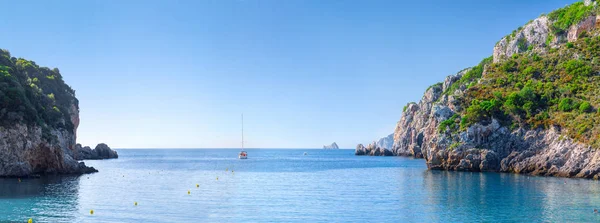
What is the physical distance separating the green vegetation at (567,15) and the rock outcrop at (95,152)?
133 metres

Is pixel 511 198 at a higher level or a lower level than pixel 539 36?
lower

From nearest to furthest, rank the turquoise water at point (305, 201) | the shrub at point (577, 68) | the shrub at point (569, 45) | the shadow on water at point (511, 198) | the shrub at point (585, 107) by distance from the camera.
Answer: the turquoise water at point (305, 201)
the shadow on water at point (511, 198)
the shrub at point (585, 107)
the shrub at point (577, 68)
the shrub at point (569, 45)

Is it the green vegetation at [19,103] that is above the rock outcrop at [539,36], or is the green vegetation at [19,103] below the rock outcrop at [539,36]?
below

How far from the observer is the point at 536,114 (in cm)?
8388

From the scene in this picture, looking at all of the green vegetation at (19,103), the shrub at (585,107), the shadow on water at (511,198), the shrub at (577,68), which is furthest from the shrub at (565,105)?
the green vegetation at (19,103)

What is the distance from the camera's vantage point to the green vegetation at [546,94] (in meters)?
77.5

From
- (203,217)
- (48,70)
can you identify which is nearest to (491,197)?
(203,217)

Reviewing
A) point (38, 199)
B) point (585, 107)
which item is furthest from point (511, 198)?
point (38, 199)

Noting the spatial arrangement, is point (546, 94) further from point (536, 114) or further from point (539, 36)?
point (539, 36)

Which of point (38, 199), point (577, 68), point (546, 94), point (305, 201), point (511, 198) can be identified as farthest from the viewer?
point (577, 68)

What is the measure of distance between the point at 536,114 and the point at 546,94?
5425 millimetres

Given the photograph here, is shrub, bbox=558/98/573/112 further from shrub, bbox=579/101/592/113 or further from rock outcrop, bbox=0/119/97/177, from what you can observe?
rock outcrop, bbox=0/119/97/177

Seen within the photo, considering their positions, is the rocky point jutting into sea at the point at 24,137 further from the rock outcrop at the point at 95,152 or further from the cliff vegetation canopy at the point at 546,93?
the rock outcrop at the point at 95,152

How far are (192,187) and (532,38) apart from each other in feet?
295
